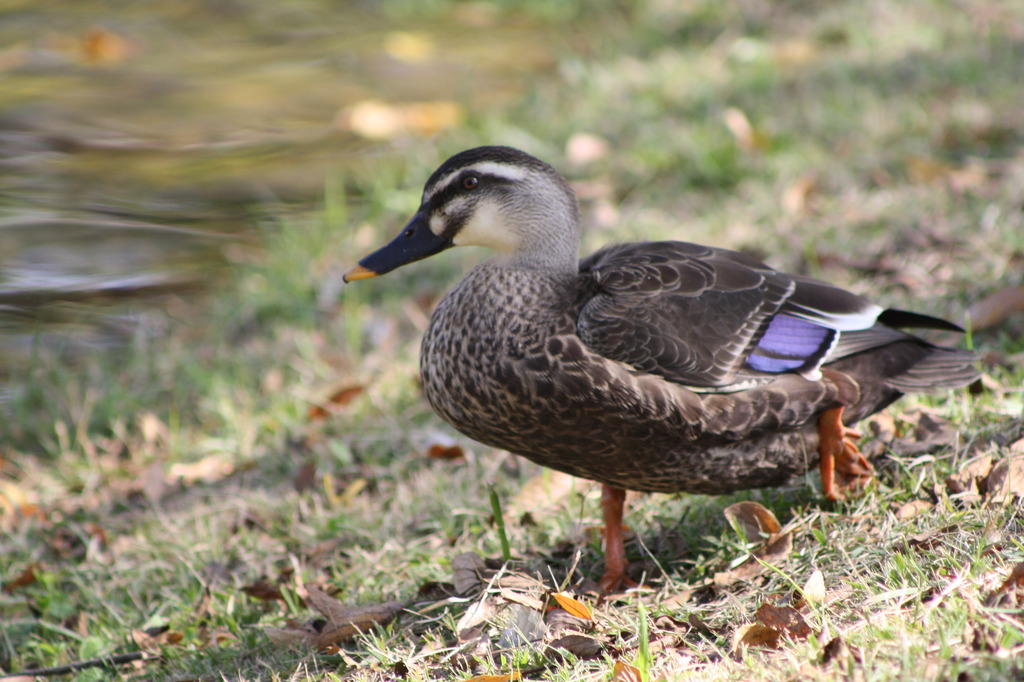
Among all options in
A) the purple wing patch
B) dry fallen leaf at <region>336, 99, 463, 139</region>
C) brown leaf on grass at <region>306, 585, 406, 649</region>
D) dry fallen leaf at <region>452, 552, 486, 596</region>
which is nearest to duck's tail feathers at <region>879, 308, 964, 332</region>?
the purple wing patch

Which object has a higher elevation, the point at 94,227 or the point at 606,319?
the point at 606,319

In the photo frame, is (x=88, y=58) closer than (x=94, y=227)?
No

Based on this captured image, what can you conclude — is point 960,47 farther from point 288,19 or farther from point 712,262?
point 288,19

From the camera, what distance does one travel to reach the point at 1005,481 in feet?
8.72

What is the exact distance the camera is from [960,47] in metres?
5.99

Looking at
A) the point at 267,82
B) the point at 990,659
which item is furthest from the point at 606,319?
the point at 267,82

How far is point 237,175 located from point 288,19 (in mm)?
2869

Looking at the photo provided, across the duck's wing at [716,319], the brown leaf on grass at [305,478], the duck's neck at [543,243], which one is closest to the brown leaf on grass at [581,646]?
the duck's wing at [716,319]

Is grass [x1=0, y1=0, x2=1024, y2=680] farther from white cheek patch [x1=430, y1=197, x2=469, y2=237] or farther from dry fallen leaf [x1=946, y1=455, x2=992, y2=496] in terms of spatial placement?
white cheek patch [x1=430, y1=197, x2=469, y2=237]

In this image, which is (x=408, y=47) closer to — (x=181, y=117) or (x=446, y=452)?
(x=181, y=117)

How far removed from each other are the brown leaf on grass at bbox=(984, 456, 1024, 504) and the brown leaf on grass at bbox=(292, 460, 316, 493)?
2.13 meters

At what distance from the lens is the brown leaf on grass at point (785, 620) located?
2.31 m

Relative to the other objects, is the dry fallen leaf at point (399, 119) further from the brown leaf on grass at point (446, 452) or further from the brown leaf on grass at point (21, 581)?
the brown leaf on grass at point (21, 581)

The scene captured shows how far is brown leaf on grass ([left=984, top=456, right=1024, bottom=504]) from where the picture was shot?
261 centimetres
